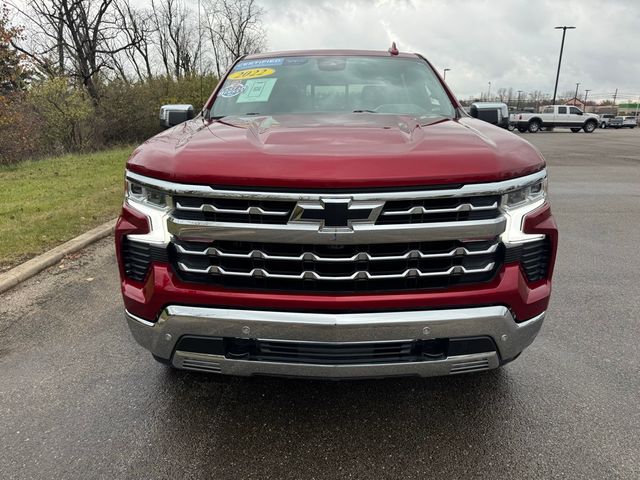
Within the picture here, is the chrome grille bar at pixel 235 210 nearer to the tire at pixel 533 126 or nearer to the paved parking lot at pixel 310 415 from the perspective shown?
the paved parking lot at pixel 310 415

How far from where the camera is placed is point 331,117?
9.12ft

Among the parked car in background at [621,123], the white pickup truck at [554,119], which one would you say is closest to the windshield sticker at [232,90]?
the white pickup truck at [554,119]

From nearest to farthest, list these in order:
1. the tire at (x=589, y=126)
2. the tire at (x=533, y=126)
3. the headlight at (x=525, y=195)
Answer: the headlight at (x=525, y=195) → the tire at (x=533, y=126) → the tire at (x=589, y=126)

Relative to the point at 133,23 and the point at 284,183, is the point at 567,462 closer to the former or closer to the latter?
the point at 284,183

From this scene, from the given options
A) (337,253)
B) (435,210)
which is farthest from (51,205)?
(435,210)

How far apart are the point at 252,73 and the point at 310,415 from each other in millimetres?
2468

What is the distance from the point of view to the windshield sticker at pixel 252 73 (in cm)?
355

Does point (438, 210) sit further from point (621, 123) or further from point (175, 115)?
point (621, 123)

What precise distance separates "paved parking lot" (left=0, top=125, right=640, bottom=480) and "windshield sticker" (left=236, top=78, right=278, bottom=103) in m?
1.83

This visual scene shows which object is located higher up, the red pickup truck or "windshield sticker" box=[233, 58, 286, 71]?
"windshield sticker" box=[233, 58, 286, 71]

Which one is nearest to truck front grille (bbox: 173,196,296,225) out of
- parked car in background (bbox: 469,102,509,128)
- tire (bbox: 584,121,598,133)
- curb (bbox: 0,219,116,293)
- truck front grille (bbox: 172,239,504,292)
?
truck front grille (bbox: 172,239,504,292)

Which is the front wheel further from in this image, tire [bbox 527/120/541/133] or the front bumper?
the front bumper

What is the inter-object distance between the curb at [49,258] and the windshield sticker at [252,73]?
2.68 metres

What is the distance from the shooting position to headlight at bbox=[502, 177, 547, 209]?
2012 mm
